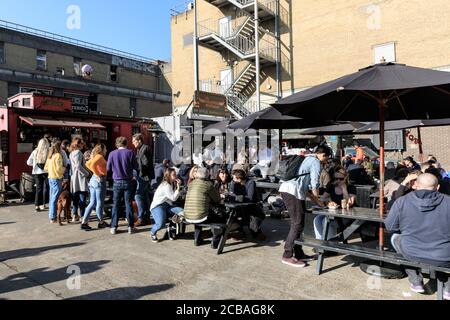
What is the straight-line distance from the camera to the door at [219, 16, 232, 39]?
88.1 ft

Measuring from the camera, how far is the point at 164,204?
6.60m

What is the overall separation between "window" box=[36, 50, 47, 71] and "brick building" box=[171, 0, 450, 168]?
44.5 feet

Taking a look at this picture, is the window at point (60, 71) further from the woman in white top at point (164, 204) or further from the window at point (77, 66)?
the woman in white top at point (164, 204)

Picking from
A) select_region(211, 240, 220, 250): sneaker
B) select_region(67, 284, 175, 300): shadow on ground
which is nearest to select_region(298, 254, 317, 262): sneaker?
select_region(211, 240, 220, 250): sneaker

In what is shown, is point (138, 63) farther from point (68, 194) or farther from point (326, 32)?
point (68, 194)

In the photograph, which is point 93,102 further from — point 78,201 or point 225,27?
point 78,201

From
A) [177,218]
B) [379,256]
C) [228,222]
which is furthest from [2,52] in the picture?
[379,256]

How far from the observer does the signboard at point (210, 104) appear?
1900cm

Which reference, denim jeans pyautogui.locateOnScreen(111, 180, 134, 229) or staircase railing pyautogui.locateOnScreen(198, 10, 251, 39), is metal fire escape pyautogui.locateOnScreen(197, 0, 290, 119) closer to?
staircase railing pyautogui.locateOnScreen(198, 10, 251, 39)

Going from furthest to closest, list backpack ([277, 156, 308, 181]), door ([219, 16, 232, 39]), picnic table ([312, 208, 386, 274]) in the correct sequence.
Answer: door ([219, 16, 232, 39])
backpack ([277, 156, 308, 181])
picnic table ([312, 208, 386, 274])

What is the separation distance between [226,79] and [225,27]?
386 cm
